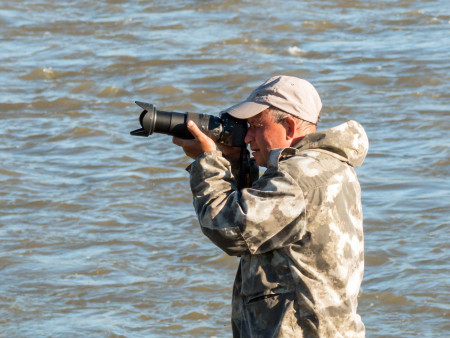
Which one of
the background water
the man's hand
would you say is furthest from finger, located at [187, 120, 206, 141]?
the background water

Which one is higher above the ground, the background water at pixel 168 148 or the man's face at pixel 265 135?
the man's face at pixel 265 135

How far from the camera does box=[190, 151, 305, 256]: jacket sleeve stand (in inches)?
105

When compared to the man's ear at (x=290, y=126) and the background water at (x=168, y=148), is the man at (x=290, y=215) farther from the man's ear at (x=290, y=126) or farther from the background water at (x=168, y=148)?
the background water at (x=168, y=148)

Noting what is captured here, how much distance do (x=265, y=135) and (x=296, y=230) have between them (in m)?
0.33

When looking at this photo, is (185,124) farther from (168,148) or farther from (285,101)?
(168,148)

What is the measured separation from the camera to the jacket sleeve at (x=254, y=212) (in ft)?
8.78

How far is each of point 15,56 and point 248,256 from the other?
901cm

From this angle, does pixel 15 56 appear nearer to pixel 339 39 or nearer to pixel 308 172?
pixel 339 39

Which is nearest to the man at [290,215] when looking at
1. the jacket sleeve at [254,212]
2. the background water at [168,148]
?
the jacket sleeve at [254,212]

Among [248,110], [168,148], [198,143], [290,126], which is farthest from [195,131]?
[168,148]

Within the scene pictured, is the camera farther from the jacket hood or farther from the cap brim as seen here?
the jacket hood

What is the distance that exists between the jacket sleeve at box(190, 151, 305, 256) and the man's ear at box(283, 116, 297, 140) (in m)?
0.17

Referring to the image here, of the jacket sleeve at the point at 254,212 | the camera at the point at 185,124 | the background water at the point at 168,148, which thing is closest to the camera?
the jacket sleeve at the point at 254,212

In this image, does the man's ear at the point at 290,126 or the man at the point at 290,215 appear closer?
the man at the point at 290,215
